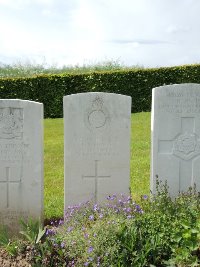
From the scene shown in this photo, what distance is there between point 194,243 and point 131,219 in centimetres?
67

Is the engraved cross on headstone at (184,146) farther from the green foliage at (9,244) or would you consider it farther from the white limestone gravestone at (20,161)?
the green foliage at (9,244)

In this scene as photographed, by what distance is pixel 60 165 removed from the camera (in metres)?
8.55

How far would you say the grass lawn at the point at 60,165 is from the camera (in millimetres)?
6398

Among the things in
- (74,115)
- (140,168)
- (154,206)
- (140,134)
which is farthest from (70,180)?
(140,134)

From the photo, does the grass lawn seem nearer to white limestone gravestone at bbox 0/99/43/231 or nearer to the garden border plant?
white limestone gravestone at bbox 0/99/43/231

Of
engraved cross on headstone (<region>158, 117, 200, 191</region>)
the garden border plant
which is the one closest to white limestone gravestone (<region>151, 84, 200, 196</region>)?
engraved cross on headstone (<region>158, 117, 200, 191</region>)

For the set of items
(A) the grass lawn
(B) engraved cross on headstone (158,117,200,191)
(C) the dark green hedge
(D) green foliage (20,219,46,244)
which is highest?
(C) the dark green hedge

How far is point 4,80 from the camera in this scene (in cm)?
1566

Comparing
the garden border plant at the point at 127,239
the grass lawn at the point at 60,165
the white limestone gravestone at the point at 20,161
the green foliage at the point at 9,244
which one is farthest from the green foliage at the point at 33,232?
the grass lawn at the point at 60,165

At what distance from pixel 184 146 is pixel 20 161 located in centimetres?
205

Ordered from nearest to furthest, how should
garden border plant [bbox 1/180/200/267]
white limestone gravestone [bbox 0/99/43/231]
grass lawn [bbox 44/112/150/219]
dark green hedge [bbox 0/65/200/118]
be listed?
garden border plant [bbox 1/180/200/267] < white limestone gravestone [bbox 0/99/43/231] < grass lawn [bbox 44/112/150/219] < dark green hedge [bbox 0/65/200/118]

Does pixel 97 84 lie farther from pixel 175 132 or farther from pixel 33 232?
pixel 33 232

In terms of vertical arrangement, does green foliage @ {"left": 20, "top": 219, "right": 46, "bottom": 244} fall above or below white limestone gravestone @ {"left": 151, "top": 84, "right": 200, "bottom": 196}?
below

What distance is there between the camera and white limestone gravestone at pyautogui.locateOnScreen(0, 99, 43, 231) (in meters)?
5.05
